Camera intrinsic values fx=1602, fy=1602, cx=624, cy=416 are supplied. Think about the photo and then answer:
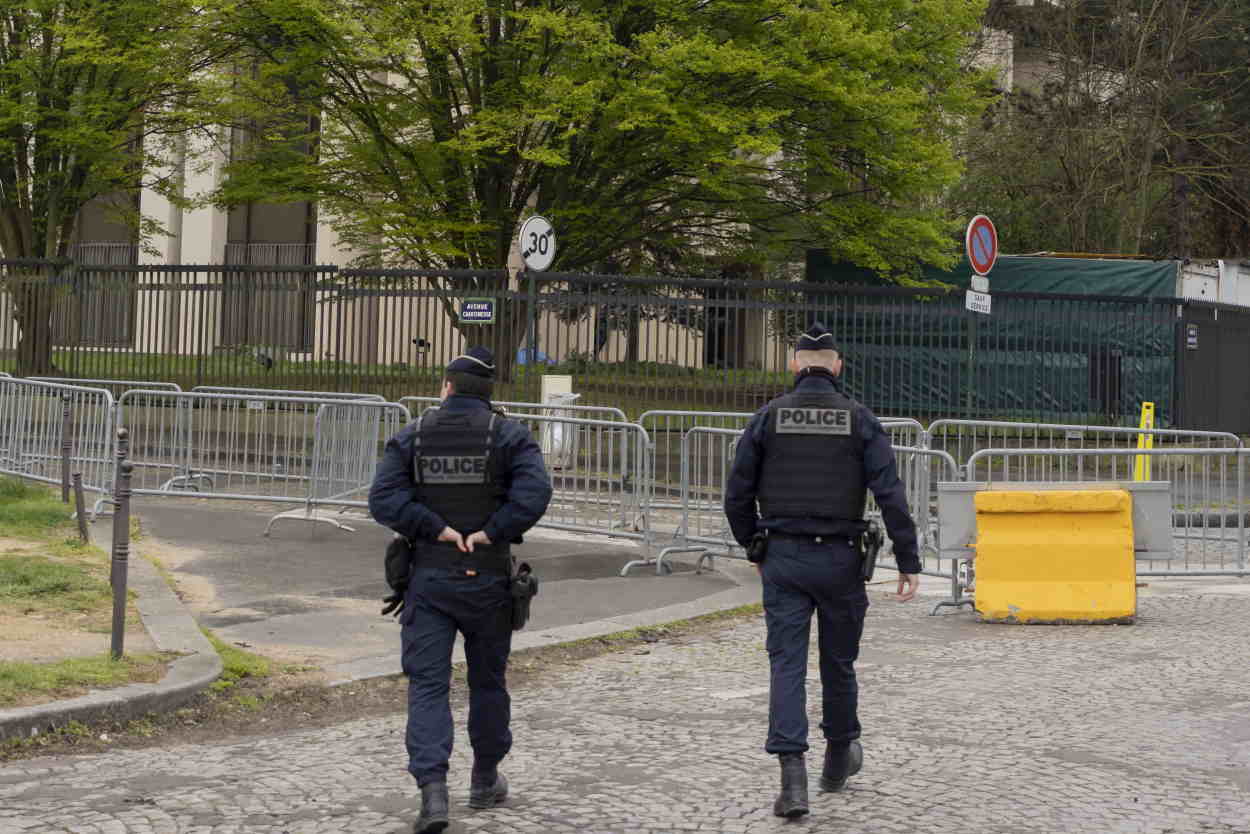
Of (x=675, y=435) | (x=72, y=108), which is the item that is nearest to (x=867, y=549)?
(x=675, y=435)

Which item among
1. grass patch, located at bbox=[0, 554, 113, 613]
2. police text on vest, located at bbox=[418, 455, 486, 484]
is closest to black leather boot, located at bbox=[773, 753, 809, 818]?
police text on vest, located at bbox=[418, 455, 486, 484]

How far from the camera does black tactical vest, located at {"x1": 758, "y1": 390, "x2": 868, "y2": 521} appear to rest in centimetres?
617

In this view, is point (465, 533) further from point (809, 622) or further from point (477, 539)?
point (809, 622)

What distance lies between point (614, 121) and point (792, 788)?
18.7 metres

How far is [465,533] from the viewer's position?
5945mm

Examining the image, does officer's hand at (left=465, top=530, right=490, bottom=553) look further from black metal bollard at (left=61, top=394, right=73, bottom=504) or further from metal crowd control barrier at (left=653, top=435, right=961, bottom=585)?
black metal bollard at (left=61, top=394, right=73, bottom=504)

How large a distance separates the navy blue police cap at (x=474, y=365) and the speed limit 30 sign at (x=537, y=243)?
1336cm

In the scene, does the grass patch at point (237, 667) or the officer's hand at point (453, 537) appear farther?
the grass patch at point (237, 667)

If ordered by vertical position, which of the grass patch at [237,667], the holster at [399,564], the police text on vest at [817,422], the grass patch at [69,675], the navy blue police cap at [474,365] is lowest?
the grass patch at [237,667]

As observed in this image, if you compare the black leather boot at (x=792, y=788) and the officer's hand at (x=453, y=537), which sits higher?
the officer's hand at (x=453, y=537)

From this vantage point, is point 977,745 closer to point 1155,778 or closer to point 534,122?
point 1155,778

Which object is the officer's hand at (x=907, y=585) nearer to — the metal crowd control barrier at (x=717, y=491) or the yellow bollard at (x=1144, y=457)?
the metal crowd control barrier at (x=717, y=491)

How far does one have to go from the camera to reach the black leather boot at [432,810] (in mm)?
5539

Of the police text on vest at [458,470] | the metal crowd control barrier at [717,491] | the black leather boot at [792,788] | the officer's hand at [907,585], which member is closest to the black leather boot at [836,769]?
the black leather boot at [792,788]
